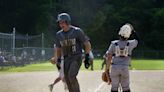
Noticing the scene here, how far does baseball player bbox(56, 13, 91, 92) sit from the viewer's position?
11.2 metres

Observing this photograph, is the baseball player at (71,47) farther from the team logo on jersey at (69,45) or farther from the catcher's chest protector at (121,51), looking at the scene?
the catcher's chest protector at (121,51)

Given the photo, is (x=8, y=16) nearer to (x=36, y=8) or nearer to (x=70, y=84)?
(x=36, y=8)

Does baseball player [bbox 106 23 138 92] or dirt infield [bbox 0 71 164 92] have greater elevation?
baseball player [bbox 106 23 138 92]

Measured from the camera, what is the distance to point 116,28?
9050 cm

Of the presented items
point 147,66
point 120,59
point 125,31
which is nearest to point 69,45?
point 120,59

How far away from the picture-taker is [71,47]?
37.4 ft

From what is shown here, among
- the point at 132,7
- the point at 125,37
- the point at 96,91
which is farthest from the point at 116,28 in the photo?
the point at 125,37

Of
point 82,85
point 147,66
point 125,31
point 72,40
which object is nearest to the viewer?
point 125,31

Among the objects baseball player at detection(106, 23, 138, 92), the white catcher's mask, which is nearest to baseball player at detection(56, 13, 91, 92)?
baseball player at detection(106, 23, 138, 92)

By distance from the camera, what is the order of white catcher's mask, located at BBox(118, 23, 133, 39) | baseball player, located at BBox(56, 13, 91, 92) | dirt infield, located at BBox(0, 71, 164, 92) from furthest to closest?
dirt infield, located at BBox(0, 71, 164, 92), baseball player, located at BBox(56, 13, 91, 92), white catcher's mask, located at BBox(118, 23, 133, 39)

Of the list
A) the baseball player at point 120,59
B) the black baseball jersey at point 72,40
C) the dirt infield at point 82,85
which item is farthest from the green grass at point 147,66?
the baseball player at point 120,59

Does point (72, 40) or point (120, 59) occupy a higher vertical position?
point (72, 40)

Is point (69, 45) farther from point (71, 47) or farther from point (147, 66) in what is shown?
point (147, 66)

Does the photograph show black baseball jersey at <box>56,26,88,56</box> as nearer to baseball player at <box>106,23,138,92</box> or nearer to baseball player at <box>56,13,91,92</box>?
baseball player at <box>56,13,91,92</box>
